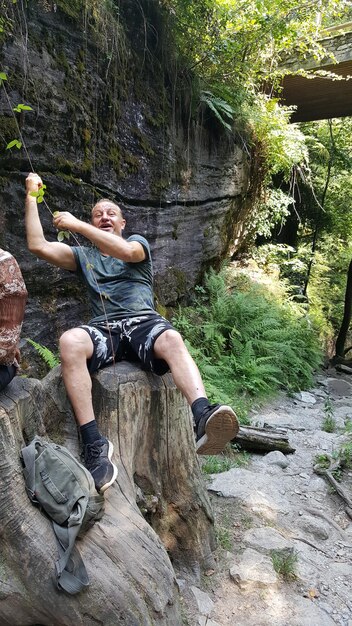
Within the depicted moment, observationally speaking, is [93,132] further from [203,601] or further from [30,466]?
[203,601]

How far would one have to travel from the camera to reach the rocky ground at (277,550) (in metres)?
2.84

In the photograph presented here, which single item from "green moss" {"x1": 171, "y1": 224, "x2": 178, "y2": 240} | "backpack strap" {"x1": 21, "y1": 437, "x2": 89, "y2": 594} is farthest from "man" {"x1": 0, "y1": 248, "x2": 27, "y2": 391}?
"green moss" {"x1": 171, "y1": 224, "x2": 178, "y2": 240}

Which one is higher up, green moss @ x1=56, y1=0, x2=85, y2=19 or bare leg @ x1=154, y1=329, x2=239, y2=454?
green moss @ x1=56, y1=0, x2=85, y2=19

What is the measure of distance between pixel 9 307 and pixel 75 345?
2.42ft

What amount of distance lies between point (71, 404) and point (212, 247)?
7.12m

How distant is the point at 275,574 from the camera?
3096 mm

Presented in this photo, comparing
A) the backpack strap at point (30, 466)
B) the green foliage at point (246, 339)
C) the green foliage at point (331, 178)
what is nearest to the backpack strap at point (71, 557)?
the backpack strap at point (30, 466)

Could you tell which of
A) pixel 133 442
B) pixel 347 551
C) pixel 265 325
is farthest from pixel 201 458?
pixel 265 325

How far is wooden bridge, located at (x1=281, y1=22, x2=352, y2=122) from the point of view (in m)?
9.10

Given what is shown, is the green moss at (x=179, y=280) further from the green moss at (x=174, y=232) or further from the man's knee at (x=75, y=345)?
the man's knee at (x=75, y=345)

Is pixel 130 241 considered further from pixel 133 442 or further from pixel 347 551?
pixel 347 551

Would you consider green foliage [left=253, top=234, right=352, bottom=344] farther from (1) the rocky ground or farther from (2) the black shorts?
(2) the black shorts

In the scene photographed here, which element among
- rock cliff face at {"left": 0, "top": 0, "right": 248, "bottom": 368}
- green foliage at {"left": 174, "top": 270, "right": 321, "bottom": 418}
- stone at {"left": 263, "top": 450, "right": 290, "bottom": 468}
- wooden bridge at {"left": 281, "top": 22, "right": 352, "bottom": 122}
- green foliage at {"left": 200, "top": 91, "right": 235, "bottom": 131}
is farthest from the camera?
wooden bridge at {"left": 281, "top": 22, "right": 352, "bottom": 122}

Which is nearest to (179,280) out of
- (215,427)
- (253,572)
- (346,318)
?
(253,572)
